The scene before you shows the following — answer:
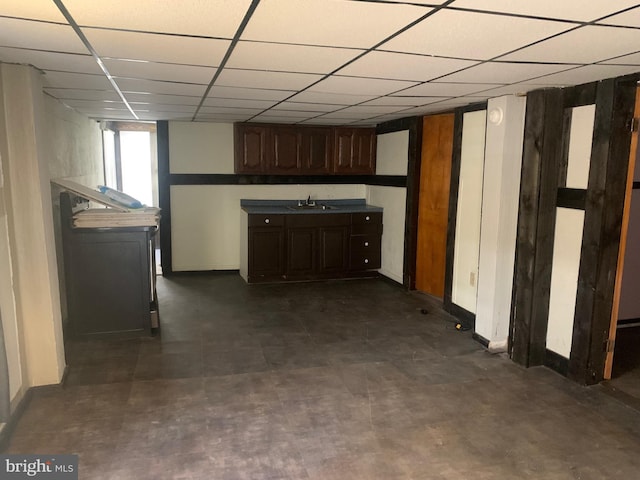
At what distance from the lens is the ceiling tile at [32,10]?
1.70 m

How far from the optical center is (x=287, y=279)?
6254mm

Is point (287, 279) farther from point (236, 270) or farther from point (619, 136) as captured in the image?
point (619, 136)

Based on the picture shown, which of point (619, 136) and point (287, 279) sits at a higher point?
point (619, 136)

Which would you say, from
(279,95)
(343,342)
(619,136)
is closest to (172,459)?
(343,342)

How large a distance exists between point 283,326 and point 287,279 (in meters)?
1.70

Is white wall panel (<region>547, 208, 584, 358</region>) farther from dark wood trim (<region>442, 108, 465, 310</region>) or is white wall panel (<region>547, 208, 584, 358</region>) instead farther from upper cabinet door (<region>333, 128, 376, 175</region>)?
upper cabinet door (<region>333, 128, 376, 175</region>)

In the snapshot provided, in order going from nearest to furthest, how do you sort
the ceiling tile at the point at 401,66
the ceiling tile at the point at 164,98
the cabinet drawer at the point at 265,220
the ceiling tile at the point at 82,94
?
the ceiling tile at the point at 401,66 < the ceiling tile at the point at 82,94 < the ceiling tile at the point at 164,98 < the cabinet drawer at the point at 265,220

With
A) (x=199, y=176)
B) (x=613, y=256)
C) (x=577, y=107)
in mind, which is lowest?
(x=613, y=256)

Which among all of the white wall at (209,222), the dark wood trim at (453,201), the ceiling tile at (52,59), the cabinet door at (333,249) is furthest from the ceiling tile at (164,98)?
the cabinet door at (333,249)

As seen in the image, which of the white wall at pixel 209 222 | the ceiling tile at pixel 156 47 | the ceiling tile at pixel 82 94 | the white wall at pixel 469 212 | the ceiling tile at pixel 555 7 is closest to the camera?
the ceiling tile at pixel 555 7

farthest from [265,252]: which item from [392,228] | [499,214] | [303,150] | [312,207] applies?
[499,214]

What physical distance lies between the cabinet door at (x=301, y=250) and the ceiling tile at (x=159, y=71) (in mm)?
3163

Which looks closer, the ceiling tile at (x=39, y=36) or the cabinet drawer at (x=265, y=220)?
the ceiling tile at (x=39, y=36)

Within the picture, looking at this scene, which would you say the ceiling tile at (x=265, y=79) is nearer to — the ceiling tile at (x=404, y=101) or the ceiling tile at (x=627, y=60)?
the ceiling tile at (x=404, y=101)
